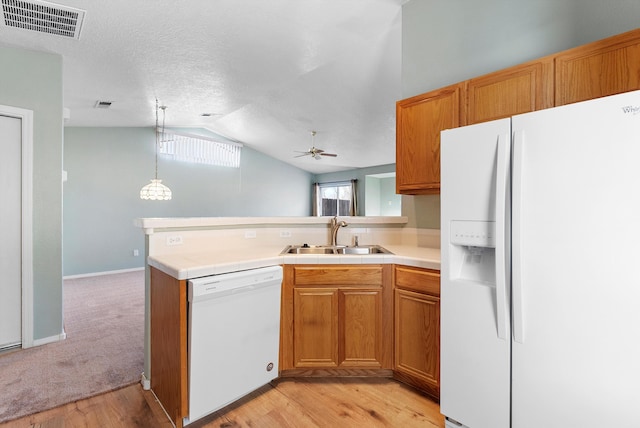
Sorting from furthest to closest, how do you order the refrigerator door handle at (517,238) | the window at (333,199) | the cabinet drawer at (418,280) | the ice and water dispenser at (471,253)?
the window at (333,199)
the cabinet drawer at (418,280)
the ice and water dispenser at (471,253)
the refrigerator door handle at (517,238)

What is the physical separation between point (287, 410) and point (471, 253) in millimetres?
1385

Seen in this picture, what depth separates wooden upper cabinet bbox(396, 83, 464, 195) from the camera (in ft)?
7.15

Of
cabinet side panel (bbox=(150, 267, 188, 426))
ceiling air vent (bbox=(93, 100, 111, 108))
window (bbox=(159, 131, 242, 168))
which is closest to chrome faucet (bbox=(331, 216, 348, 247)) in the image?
cabinet side panel (bbox=(150, 267, 188, 426))

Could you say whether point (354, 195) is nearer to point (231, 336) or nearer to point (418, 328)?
point (418, 328)

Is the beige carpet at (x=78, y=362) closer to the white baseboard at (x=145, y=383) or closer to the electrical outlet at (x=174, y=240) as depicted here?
the white baseboard at (x=145, y=383)

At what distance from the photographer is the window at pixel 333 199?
9836 mm

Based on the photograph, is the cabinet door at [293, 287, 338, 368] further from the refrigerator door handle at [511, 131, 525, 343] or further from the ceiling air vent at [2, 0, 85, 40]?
the ceiling air vent at [2, 0, 85, 40]

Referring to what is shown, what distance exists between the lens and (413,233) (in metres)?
2.76

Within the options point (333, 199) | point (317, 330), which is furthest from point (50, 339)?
point (333, 199)

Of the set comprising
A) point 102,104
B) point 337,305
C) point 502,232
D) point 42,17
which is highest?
point 102,104

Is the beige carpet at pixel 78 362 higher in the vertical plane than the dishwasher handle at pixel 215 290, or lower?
lower

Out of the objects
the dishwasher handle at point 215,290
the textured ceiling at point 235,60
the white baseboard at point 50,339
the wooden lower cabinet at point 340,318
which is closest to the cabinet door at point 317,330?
the wooden lower cabinet at point 340,318

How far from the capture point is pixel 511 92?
1904 mm

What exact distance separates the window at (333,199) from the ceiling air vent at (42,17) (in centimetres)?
773
